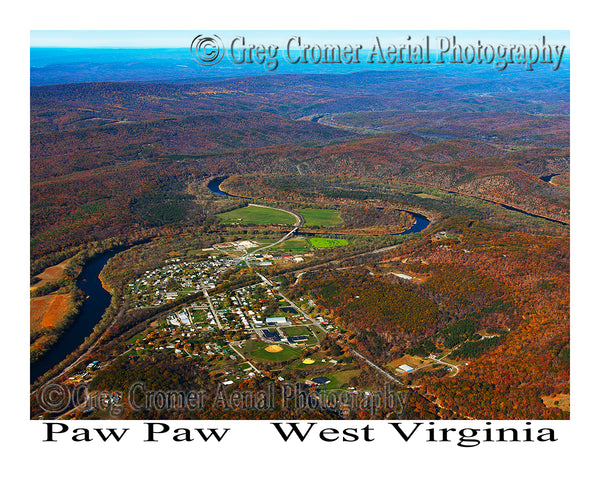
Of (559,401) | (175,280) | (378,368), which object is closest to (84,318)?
(175,280)

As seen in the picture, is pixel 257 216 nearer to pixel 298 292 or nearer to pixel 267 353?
pixel 298 292

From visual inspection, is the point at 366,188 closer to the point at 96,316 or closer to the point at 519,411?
the point at 96,316

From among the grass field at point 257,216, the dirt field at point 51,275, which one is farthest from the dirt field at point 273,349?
the grass field at point 257,216

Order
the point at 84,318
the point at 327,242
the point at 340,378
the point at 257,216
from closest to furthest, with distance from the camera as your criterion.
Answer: the point at 340,378 < the point at 84,318 < the point at 327,242 < the point at 257,216

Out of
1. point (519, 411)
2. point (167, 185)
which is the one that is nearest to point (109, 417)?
point (519, 411)

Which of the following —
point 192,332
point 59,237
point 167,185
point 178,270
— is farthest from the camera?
point 167,185

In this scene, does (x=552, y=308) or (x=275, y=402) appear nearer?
(x=275, y=402)
